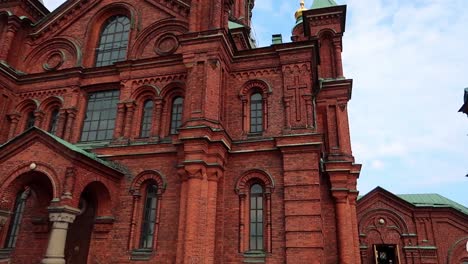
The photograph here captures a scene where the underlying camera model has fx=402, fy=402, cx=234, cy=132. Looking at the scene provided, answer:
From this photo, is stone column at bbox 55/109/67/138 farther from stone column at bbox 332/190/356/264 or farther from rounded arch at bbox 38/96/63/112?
stone column at bbox 332/190/356/264

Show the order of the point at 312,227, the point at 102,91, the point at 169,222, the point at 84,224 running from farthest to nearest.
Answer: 1. the point at 102,91
2. the point at 84,224
3. the point at 169,222
4. the point at 312,227

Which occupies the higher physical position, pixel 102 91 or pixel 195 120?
pixel 102 91

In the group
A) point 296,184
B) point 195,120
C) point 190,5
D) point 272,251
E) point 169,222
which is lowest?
point 272,251

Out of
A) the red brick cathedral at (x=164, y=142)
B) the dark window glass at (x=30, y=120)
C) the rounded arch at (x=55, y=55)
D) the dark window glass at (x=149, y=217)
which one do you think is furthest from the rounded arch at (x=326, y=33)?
the dark window glass at (x=30, y=120)

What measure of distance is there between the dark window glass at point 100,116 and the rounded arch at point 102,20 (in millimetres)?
1916

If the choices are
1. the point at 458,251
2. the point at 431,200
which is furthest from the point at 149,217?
the point at 431,200

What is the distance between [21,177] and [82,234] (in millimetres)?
3084

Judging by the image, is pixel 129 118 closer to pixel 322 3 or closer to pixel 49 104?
pixel 49 104

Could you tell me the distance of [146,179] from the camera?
1481 centimetres

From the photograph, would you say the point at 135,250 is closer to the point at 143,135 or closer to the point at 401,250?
the point at 143,135

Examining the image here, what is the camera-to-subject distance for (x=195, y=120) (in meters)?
13.9

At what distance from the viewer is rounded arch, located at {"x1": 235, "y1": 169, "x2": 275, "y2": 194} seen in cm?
1397

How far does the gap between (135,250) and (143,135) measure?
454 centimetres

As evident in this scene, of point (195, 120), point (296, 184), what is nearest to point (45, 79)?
point (195, 120)
